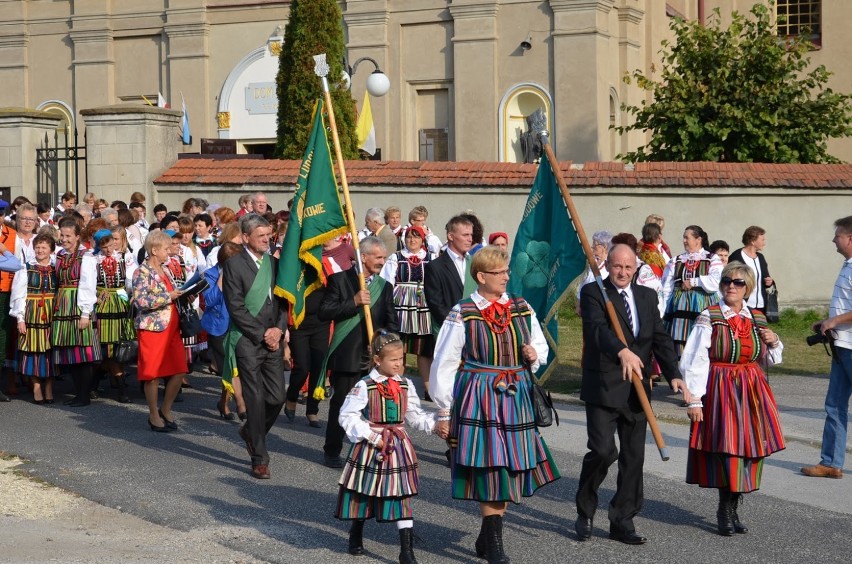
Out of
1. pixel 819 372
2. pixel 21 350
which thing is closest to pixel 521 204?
pixel 819 372

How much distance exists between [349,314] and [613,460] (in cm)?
286

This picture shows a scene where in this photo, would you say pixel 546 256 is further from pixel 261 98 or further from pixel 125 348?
pixel 261 98

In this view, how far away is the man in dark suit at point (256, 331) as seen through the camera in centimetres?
923

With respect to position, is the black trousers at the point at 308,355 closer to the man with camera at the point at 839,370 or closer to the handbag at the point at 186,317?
the handbag at the point at 186,317

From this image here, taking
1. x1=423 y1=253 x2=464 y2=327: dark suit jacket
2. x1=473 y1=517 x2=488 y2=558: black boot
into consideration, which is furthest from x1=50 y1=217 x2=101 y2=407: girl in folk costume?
x1=473 y1=517 x2=488 y2=558: black boot

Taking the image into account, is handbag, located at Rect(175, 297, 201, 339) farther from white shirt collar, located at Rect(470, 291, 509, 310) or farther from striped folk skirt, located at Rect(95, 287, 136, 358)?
white shirt collar, located at Rect(470, 291, 509, 310)

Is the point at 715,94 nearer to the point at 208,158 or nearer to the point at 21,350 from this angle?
the point at 208,158

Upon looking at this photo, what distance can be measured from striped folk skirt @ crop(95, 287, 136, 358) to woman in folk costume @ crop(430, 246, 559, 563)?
5.96 meters

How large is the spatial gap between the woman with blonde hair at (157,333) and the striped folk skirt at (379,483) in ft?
14.1

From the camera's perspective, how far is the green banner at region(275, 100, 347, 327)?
947 centimetres

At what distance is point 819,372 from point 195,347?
22.4ft

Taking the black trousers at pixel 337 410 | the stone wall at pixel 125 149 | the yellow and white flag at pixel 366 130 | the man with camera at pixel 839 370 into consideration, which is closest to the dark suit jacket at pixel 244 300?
the black trousers at pixel 337 410

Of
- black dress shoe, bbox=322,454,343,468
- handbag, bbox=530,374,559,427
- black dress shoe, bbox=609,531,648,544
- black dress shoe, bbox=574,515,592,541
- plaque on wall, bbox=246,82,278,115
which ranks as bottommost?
black dress shoe, bbox=609,531,648,544

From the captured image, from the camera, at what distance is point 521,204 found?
18.7m
